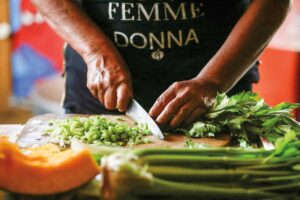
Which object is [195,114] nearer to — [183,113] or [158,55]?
[183,113]

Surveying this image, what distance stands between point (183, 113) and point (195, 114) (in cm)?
6

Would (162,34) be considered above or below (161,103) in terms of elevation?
above

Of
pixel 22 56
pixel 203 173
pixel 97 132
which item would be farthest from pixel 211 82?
pixel 22 56

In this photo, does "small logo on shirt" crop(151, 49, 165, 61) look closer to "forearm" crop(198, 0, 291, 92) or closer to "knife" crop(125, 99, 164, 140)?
"forearm" crop(198, 0, 291, 92)

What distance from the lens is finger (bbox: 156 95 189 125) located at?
7.87 feet

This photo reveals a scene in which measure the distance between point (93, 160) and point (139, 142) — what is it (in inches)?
29.0

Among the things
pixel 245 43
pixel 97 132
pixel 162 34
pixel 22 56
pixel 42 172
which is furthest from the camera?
→ pixel 22 56

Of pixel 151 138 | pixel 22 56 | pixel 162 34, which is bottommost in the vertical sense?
pixel 22 56

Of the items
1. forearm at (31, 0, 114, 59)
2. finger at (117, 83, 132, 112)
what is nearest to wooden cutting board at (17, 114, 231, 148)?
finger at (117, 83, 132, 112)

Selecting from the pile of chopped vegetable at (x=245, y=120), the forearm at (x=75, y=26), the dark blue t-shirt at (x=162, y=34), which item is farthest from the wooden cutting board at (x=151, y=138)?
the dark blue t-shirt at (x=162, y=34)

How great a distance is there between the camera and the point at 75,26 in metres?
2.79

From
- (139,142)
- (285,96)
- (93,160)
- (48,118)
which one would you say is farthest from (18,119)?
(93,160)

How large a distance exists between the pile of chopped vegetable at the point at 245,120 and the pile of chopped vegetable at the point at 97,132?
204mm

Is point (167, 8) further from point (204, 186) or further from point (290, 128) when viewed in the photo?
point (204, 186)
